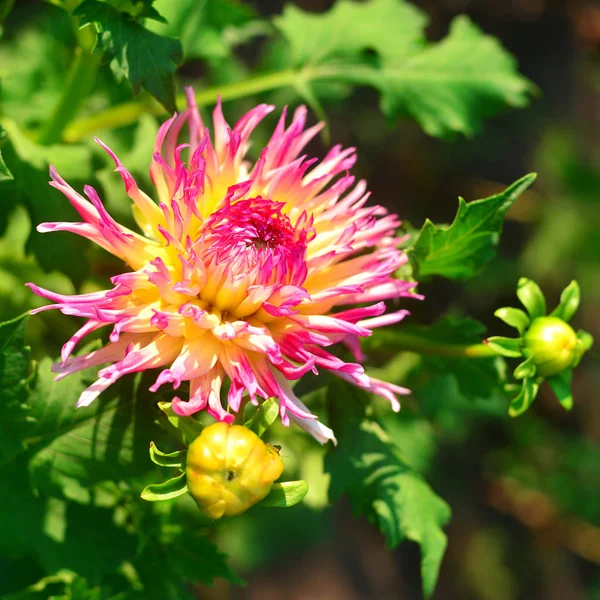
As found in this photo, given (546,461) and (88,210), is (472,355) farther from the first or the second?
(546,461)

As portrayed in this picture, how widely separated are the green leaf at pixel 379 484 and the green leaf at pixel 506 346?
16.5 inches

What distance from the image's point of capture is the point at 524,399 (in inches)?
63.1

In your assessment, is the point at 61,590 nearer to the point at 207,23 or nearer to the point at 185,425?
the point at 185,425

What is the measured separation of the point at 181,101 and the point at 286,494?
57.2 inches

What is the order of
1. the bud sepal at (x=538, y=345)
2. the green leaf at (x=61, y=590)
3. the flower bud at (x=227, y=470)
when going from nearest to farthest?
the flower bud at (x=227, y=470) → the bud sepal at (x=538, y=345) → the green leaf at (x=61, y=590)

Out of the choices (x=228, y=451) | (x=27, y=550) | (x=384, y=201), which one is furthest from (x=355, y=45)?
(x=384, y=201)

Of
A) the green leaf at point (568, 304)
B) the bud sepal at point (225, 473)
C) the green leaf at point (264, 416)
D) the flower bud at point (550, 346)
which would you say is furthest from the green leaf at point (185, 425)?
the green leaf at point (568, 304)

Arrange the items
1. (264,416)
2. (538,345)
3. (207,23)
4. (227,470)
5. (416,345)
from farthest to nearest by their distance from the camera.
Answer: (207,23), (416,345), (538,345), (264,416), (227,470)

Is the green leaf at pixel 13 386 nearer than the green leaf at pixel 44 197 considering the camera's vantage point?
Yes

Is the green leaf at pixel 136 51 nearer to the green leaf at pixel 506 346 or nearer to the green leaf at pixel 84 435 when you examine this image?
the green leaf at pixel 84 435

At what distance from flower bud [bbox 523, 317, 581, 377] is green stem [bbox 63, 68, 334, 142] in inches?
46.6

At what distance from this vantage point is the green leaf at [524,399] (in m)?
1.61

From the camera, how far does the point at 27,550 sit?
1.75 metres

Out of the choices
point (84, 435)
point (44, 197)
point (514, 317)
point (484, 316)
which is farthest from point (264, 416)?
point (484, 316)
